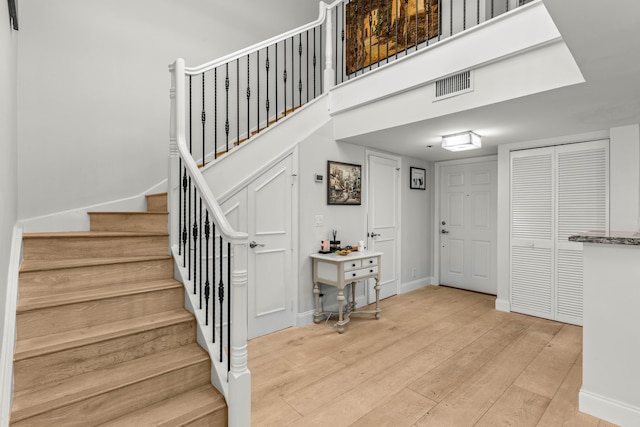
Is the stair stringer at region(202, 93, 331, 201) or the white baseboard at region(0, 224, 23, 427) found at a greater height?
the stair stringer at region(202, 93, 331, 201)

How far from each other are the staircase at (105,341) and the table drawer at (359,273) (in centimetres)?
173

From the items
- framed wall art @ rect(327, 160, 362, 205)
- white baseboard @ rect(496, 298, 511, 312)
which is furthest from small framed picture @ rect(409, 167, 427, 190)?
white baseboard @ rect(496, 298, 511, 312)

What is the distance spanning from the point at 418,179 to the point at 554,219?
77.2 inches

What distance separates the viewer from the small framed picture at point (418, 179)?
5.06m

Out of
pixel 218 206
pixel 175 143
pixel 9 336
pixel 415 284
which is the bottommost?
pixel 415 284

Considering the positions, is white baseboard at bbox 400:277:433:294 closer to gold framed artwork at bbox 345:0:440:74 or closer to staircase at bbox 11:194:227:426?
gold framed artwork at bbox 345:0:440:74

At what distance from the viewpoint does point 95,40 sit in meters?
3.10

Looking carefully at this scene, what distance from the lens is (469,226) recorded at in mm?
5012

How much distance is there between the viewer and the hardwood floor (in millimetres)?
1989

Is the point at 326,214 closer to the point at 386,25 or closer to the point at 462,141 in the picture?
the point at 462,141

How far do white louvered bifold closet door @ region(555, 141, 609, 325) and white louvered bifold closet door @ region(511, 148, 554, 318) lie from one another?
9 cm

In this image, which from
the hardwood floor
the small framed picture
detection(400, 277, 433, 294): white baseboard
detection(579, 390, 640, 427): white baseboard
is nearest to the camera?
detection(579, 390, 640, 427): white baseboard

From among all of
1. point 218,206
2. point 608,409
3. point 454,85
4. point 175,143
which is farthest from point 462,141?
point 175,143

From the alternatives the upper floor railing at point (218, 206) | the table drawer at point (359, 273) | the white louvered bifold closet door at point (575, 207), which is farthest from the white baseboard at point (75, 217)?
the white louvered bifold closet door at point (575, 207)
